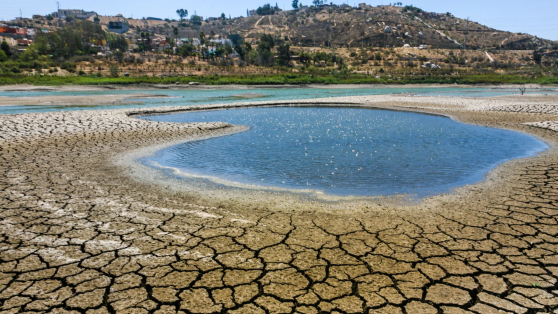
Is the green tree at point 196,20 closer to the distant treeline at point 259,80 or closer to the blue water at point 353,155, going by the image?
the distant treeline at point 259,80

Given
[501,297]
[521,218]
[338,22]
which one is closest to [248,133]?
[521,218]

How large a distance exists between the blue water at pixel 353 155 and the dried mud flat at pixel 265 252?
52.7 inches

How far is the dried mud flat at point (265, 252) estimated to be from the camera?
12.2ft

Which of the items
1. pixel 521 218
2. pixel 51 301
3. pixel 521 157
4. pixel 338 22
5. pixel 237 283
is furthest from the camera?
pixel 338 22

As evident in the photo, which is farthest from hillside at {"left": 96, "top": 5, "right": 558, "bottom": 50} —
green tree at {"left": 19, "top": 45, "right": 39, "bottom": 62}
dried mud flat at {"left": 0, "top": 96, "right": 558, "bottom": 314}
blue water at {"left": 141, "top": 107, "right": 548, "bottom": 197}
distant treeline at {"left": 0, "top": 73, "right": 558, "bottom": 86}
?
dried mud flat at {"left": 0, "top": 96, "right": 558, "bottom": 314}

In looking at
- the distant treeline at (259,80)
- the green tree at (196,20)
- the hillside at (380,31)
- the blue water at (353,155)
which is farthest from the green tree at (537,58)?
the green tree at (196,20)

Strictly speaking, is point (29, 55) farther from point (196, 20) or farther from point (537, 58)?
point (196, 20)

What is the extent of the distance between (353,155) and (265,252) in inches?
273

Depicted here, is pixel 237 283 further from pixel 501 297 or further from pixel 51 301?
pixel 501 297

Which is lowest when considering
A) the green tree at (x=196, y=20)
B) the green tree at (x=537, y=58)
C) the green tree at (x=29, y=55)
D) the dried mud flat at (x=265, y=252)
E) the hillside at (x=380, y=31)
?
the dried mud flat at (x=265, y=252)

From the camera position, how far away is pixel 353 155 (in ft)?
36.2

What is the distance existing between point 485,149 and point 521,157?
4.74 feet

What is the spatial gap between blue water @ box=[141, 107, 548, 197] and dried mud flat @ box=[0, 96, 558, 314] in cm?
134

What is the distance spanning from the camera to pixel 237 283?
4.04 m
